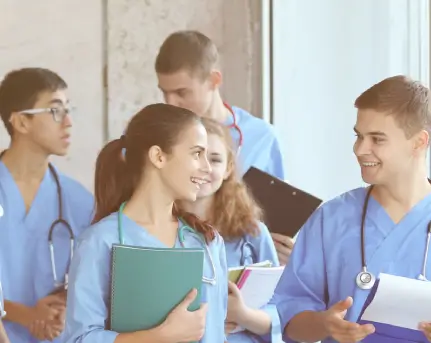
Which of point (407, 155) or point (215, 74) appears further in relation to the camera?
point (215, 74)

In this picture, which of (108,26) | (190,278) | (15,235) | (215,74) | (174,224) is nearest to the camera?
(190,278)

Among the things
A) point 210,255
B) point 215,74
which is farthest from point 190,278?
point 215,74

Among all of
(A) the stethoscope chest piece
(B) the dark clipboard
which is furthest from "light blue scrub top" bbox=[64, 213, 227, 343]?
(B) the dark clipboard

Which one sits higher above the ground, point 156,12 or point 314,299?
point 156,12

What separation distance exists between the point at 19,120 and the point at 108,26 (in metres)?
0.96

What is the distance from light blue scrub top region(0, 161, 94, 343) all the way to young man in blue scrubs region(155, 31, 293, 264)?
52cm

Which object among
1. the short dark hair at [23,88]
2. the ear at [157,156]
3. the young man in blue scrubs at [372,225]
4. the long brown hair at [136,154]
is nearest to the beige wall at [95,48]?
the short dark hair at [23,88]

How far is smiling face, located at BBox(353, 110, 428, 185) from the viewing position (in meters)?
2.17

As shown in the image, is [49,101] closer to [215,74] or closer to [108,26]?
[215,74]

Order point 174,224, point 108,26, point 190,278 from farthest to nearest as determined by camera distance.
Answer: point 108,26, point 174,224, point 190,278

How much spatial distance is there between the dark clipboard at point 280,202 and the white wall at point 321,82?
118cm

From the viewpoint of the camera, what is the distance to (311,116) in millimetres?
4121

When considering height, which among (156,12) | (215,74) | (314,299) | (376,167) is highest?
(156,12)

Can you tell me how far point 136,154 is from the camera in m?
2.20
